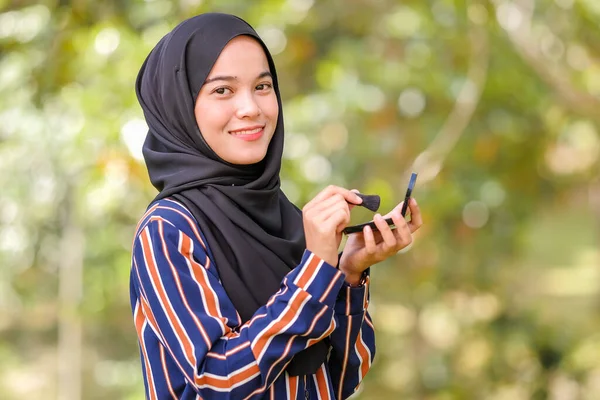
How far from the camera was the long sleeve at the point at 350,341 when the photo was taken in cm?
145

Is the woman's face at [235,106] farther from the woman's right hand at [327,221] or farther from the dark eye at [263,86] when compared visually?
the woman's right hand at [327,221]

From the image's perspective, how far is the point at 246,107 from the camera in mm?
1405

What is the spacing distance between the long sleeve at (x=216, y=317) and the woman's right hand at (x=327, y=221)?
0.8 inches

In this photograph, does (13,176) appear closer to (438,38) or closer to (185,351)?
(438,38)

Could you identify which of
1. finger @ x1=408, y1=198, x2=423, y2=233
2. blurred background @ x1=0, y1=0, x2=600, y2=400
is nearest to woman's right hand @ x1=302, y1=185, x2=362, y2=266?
finger @ x1=408, y1=198, x2=423, y2=233

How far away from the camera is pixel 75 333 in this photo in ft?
16.4

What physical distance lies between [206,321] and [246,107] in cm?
34

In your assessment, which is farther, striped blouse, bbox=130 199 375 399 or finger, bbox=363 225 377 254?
finger, bbox=363 225 377 254

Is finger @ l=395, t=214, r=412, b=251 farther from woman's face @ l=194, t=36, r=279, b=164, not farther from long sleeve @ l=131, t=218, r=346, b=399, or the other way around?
woman's face @ l=194, t=36, r=279, b=164

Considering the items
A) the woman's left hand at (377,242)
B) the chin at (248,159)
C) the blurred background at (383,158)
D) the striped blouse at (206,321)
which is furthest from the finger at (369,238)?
the blurred background at (383,158)

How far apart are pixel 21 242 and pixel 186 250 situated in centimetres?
407

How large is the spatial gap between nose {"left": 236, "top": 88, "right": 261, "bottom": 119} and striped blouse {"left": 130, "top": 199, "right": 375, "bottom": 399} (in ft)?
0.57

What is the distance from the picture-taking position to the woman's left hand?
1.37 metres

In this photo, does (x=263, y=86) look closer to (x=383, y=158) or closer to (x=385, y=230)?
(x=385, y=230)
